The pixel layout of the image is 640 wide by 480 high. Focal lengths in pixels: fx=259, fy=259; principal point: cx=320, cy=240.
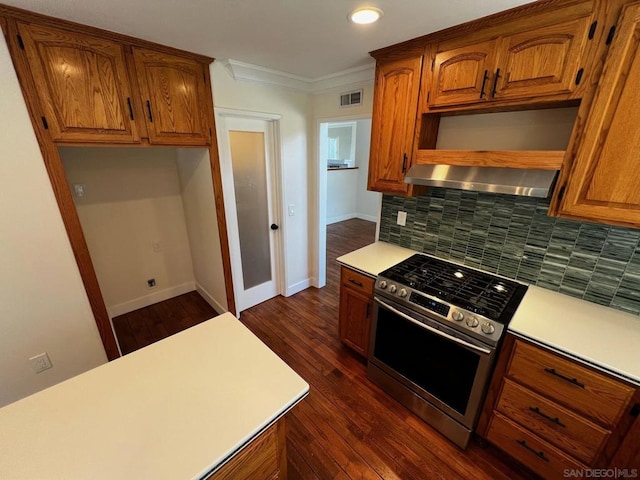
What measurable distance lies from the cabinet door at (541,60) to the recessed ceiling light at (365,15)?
28.3 inches

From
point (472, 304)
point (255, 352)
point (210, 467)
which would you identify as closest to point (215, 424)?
point (210, 467)

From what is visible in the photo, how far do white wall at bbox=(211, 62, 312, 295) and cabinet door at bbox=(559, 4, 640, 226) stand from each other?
230cm

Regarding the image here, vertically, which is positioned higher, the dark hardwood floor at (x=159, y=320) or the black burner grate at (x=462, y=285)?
the black burner grate at (x=462, y=285)

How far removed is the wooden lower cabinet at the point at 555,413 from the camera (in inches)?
47.0

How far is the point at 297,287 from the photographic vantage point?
11.4 feet

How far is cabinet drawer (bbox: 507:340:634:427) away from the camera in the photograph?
1.18m

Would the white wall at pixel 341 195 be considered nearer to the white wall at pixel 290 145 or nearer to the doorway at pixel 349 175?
the doorway at pixel 349 175

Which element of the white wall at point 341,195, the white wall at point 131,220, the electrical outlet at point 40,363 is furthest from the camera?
the white wall at point 341,195

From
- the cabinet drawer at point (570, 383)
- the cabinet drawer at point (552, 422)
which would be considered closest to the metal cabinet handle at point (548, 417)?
the cabinet drawer at point (552, 422)

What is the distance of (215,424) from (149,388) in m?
0.33

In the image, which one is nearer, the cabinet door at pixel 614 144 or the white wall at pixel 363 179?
the cabinet door at pixel 614 144

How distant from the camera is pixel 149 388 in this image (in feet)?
3.26

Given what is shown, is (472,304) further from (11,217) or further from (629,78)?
(11,217)

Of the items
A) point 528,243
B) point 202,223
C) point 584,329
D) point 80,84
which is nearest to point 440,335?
point 584,329
